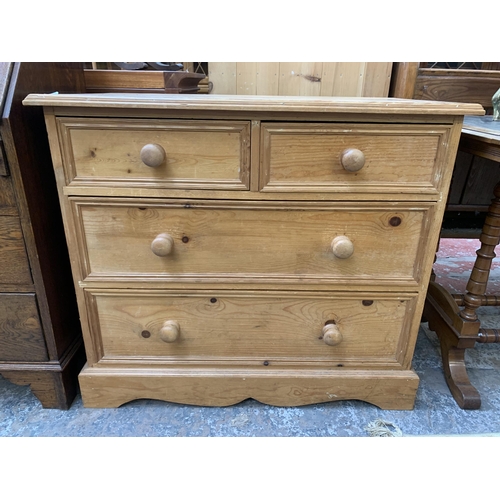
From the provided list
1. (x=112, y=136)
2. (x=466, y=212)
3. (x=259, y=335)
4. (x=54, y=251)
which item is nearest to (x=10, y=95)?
(x=112, y=136)

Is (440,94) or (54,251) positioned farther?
(440,94)

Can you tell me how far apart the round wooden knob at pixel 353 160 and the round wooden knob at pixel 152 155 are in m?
0.50

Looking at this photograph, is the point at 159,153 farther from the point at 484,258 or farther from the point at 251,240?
the point at 484,258

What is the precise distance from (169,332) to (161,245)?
30 cm

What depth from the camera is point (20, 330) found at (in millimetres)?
1173

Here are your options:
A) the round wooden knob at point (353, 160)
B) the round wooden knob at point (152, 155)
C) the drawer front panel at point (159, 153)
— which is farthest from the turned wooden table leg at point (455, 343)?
the round wooden knob at point (152, 155)

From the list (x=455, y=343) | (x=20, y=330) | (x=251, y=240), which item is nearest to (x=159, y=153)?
(x=251, y=240)

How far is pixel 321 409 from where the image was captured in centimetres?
131

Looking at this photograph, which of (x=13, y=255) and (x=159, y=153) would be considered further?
(x=13, y=255)

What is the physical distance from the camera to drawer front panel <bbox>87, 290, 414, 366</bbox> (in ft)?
3.86

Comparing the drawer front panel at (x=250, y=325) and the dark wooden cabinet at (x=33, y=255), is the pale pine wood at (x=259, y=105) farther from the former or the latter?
the drawer front panel at (x=250, y=325)

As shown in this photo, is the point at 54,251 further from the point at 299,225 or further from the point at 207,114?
the point at 299,225

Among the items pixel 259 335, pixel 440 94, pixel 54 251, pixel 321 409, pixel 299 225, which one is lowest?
pixel 321 409

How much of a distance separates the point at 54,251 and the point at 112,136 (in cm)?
46
